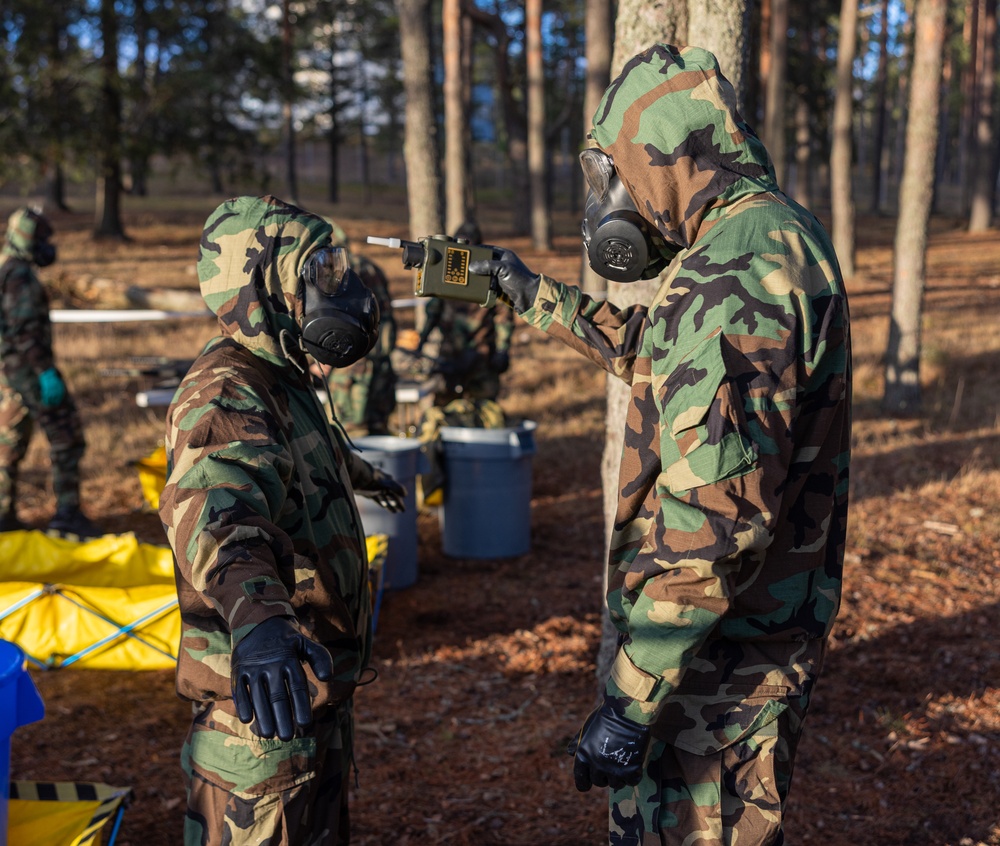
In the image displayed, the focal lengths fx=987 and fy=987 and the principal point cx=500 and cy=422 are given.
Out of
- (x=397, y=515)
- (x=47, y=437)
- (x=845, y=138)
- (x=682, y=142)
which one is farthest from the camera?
(x=845, y=138)

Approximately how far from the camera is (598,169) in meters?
2.36

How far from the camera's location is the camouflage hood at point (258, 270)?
98.9 inches

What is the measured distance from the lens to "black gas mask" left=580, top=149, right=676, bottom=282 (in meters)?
2.36

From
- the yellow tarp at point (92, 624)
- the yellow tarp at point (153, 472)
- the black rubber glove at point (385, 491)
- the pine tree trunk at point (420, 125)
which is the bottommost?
the yellow tarp at point (92, 624)

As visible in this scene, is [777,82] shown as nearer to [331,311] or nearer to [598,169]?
[598,169]

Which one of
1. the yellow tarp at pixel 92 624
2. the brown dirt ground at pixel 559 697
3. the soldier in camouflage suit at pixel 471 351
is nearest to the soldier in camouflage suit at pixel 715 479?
the brown dirt ground at pixel 559 697

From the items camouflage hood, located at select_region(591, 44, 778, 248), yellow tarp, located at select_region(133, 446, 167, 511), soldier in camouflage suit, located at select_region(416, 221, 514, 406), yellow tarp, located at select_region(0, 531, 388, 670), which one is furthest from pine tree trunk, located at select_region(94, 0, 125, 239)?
camouflage hood, located at select_region(591, 44, 778, 248)

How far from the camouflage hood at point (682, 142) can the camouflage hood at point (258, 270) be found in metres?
0.86

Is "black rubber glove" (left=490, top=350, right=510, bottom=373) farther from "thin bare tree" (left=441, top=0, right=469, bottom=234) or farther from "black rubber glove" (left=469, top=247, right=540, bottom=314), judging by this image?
"thin bare tree" (left=441, top=0, right=469, bottom=234)

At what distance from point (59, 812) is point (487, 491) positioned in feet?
12.7

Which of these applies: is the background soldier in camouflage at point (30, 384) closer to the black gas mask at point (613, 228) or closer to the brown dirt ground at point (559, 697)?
the brown dirt ground at point (559, 697)

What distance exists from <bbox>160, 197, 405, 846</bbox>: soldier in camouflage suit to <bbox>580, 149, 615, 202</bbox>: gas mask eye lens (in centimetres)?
69

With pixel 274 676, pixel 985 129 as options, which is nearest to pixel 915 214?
pixel 274 676

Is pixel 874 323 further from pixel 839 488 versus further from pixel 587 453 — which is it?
pixel 839 488
